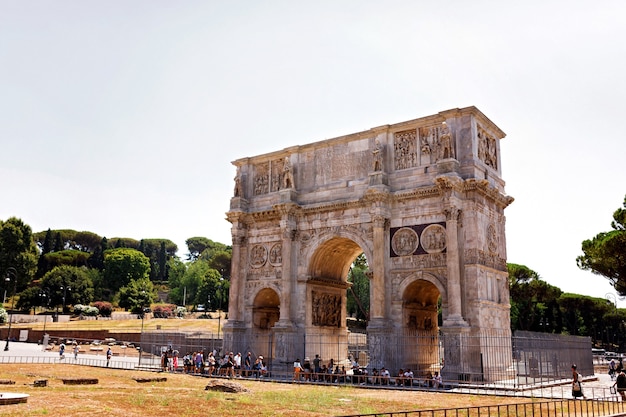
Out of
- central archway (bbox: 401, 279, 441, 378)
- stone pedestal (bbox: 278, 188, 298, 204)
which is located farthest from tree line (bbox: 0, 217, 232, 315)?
central archway (bbox: 401, 279, 441, 378)

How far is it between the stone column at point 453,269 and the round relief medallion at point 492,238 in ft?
7.41

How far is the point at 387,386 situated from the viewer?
22.2m

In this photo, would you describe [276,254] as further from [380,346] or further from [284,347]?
[380,346]

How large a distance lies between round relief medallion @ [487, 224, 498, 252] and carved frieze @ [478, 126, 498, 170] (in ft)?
10.4

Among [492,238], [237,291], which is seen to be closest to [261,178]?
[237,291]

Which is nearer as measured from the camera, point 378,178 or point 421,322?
point 378,178

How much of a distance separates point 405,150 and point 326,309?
30.7 feet

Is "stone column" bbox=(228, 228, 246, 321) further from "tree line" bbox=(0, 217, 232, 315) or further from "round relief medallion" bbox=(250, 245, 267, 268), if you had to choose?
"tree line" bbox=(0, 217, 232, 315)

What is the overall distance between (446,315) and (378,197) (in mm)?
6089

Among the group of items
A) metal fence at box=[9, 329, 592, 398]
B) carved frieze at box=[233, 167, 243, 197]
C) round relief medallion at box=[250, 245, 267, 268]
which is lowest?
metal fence at box=[9, 329, 592, 398]

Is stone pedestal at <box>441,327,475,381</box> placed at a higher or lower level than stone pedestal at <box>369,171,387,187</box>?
lower

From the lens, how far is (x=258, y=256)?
31.0 m

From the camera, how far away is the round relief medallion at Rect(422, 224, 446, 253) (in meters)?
25.0

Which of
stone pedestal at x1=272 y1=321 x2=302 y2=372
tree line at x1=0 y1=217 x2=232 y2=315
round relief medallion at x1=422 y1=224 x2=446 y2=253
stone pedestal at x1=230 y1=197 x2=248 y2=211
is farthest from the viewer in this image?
tree line at x1=0 y1=217 x2=232 y2=315
